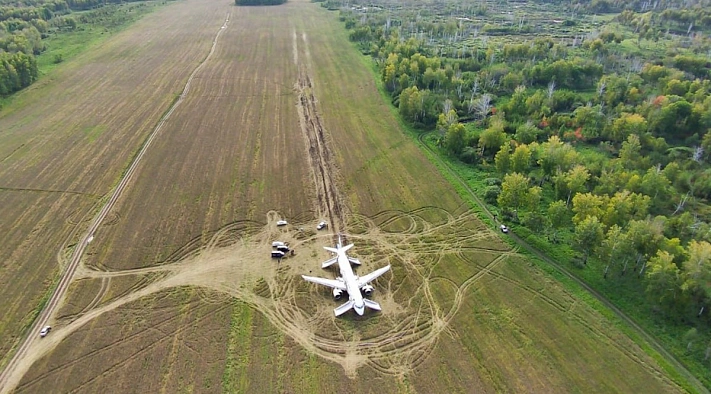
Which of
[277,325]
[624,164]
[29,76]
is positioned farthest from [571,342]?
[29,76]

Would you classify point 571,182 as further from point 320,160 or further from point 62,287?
point 62,287

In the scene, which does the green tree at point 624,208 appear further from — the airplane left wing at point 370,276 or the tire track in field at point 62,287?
the tire track in field at point 62,287

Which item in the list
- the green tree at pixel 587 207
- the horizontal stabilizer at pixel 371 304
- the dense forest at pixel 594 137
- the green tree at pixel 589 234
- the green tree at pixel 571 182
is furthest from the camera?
the green tree at pixel 571 182

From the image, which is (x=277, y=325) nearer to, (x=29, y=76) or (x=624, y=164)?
(x=624, y=164)

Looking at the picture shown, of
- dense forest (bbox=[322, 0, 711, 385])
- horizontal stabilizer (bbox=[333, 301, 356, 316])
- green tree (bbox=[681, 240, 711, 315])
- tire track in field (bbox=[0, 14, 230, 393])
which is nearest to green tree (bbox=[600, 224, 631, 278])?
dense forest (bbox=[322, 0, 711, 385])

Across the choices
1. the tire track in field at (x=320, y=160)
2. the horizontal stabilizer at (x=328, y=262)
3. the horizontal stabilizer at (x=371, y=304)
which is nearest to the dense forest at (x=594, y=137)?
the tire track in field at (x=320, y=160)

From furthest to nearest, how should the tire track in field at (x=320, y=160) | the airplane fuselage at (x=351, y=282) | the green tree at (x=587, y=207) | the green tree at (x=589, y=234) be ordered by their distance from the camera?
1. the tire track in field at (x=320, y=160)
2. the green tree at (x=587, y=207)
3. the green tree at (x=589, y=234)
4. the airplane fuselage at (x=351, y=282)
